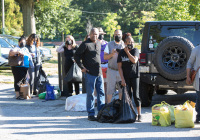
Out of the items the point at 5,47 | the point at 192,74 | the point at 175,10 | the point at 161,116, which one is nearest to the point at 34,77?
the point at 161,116

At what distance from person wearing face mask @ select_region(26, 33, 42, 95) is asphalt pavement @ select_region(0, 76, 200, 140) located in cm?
215

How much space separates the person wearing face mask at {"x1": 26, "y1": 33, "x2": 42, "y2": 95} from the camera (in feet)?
38.9

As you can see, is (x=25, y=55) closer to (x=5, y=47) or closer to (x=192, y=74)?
(x=192, y=74)

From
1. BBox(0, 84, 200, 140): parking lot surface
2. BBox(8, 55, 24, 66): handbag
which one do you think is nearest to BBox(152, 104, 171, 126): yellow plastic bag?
BBox(0, 84, 200, 140): parking lot surface

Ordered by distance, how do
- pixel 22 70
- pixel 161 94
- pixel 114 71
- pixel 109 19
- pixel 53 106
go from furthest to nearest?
pixel 109 19 → pixel 161 94 → pixel 22 70 → pixel 53 106 → pixel 114 71

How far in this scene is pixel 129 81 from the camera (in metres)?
7.83

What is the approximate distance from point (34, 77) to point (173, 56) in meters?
4.89

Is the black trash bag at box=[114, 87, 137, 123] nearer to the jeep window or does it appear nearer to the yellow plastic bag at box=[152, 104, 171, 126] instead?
the yellow plastic bag at box=[152, 104, 171, 126]

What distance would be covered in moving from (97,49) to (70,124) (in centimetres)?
151

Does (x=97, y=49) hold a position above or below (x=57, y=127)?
above

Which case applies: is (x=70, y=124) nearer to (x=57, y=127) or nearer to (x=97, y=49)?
(x=57, y=127)

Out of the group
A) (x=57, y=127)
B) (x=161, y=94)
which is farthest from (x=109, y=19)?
(x=57, y=127)

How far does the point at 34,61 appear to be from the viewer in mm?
11969

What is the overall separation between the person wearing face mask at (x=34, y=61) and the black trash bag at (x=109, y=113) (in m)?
4.54
